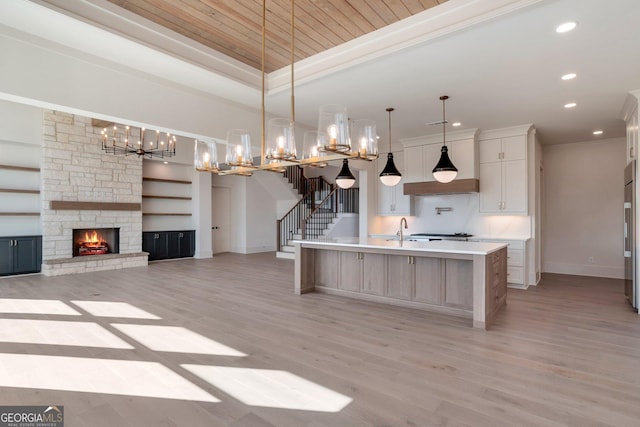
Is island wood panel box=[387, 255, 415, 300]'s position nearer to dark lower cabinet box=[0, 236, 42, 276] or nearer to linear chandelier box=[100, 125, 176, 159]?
linear chandelier box=[100, 125, 176, 159]

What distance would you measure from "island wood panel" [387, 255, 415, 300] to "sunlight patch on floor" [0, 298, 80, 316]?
421 centimetres

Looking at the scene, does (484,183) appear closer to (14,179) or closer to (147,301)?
(147,301)

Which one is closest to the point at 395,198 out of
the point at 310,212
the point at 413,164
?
the point at 413,164

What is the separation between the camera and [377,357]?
3.07m

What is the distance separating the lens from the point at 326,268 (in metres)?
5.61

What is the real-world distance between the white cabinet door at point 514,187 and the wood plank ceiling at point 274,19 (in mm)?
4438

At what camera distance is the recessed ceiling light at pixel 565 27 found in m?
2.96

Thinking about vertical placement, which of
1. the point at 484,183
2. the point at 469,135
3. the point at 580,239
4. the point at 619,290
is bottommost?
the point at 619,290

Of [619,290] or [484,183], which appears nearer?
[619,290]

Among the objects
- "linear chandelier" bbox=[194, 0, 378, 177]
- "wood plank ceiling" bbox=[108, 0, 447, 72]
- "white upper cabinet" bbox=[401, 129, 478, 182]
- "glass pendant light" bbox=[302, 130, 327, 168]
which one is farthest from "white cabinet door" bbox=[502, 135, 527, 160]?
"glass pendant light" bbox=[302, 130, 327, 168]

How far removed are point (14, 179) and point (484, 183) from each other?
10095mm

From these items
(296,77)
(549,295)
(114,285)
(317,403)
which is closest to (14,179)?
(114,285)

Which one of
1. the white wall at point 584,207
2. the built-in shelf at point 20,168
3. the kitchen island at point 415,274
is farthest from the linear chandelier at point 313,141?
the white wall at point 584,207

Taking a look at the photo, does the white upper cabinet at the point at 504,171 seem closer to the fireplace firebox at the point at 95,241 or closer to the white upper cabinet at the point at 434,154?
the white upper cabinet at the point at 434,154
